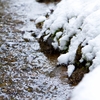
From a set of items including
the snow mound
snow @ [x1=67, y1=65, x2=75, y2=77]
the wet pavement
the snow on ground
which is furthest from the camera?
snow @ [x1=67, y1=65, x2=75, y2=77]

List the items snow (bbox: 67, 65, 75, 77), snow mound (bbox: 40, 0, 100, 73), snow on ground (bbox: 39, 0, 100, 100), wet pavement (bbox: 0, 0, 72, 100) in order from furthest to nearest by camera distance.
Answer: snow (bbox: 67, 65, 75, 77)
snow mound (bbox: 40, 0, 100, 73)
wet pavement (bbox: 0, 0, 72, 100)
snow on ground (bbox: 39, 0, 100, 100)

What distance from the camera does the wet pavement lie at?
219 inches

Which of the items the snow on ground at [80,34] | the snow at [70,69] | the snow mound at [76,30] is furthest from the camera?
the snow at [70,69]

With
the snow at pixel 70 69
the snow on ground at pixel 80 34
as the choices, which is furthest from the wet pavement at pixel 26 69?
the snow on ground at pixel 80 34

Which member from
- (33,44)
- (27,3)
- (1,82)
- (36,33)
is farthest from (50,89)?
(27,3)

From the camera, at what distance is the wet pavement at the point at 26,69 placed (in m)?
5.56

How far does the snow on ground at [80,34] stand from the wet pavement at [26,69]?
46 centimetres

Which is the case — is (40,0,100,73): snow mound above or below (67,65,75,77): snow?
above

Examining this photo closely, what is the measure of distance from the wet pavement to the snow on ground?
1.52 feet

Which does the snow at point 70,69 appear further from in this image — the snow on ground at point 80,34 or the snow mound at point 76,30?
the snow mound at point 76,30

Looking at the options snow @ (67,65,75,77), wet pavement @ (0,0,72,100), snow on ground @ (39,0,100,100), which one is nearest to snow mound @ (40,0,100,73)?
snow on ground @ (39,0,100,100)

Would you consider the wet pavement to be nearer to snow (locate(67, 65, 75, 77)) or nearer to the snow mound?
snow (locate(67, 65, 75, 77))

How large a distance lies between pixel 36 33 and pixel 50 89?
3.83 m

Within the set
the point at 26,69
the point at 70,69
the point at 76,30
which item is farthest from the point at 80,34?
the point at 26,69
